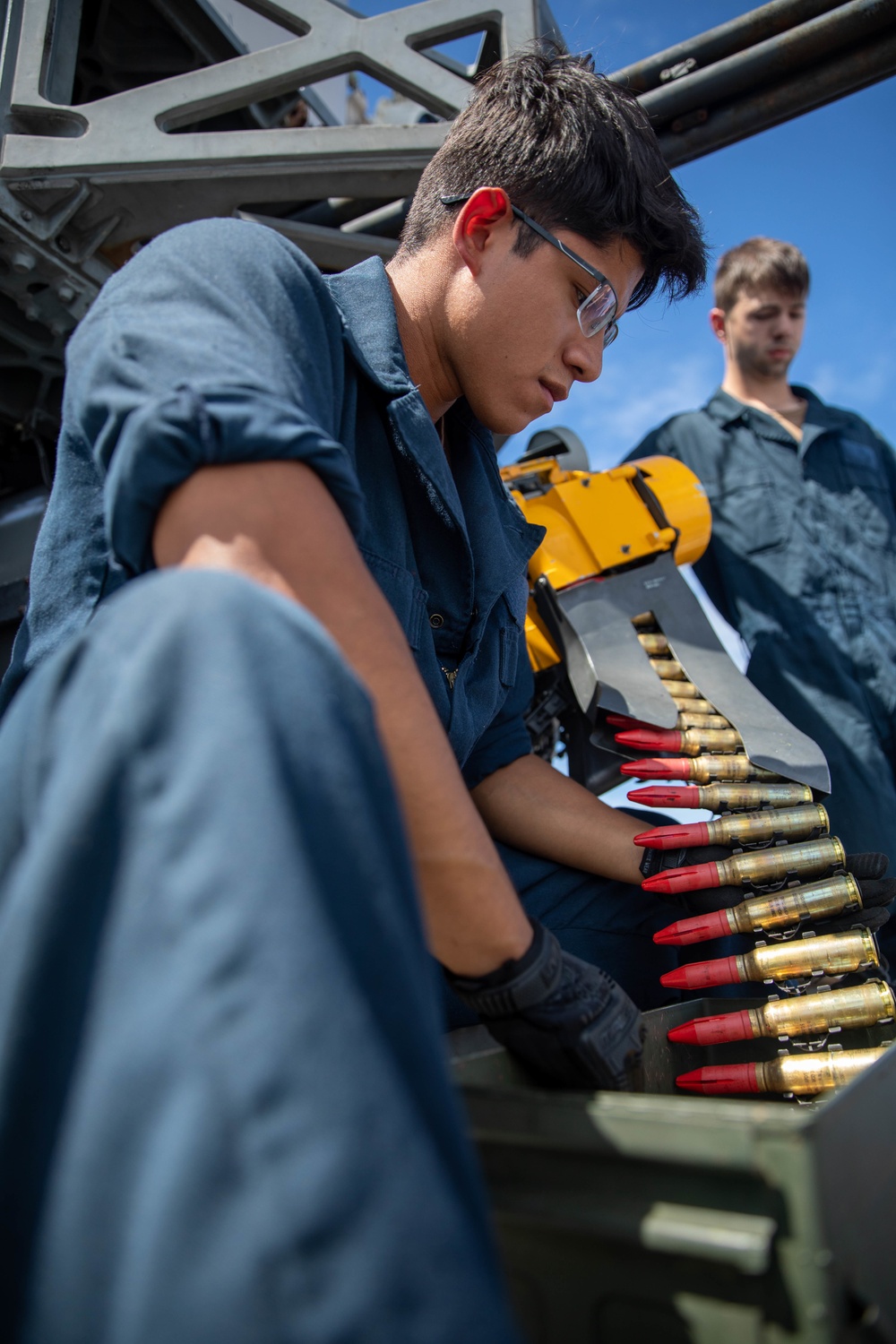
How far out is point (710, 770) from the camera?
7.36ft

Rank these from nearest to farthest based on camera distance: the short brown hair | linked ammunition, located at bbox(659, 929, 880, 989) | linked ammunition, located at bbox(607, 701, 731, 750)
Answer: linked ammunition, located at bbox(659, 929, 880, 989)
linked ammunition, located at bbox(607, 701, 731, 750)
the short brown hair

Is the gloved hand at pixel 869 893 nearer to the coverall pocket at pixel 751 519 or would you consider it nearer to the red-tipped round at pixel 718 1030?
the red-tipped round at pixel 718 1030

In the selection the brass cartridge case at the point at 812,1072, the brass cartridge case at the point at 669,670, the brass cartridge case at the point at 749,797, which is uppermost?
the brass cartridge case at the point at 669,670

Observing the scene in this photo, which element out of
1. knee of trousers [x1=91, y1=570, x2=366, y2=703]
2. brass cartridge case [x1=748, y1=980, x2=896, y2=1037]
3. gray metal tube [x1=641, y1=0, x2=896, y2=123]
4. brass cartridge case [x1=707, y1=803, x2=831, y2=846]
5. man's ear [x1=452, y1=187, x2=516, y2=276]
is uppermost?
gray metal tube [x1=641, y1=0, x2=896, y2=123]

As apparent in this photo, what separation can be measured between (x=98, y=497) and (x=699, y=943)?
142cm

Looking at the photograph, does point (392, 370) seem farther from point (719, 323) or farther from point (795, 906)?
point (719, 323)

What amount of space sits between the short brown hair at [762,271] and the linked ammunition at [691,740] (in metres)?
2.61

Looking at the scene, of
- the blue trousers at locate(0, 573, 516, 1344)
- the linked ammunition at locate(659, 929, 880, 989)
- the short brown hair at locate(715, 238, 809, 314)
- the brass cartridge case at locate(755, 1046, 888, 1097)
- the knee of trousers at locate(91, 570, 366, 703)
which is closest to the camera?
the blue trousers at locate(0, 573, 516, 1344)

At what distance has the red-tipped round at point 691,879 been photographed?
1922 millimetres

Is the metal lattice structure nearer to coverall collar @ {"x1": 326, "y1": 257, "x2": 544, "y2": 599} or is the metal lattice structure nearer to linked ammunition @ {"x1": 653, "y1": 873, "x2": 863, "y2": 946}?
coverall collar @ {"x1": 326, "y1": 257, "x2": 544, "y2": 599}

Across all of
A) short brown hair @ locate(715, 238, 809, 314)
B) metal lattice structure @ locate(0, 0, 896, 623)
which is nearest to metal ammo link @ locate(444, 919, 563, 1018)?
metal lattice structure @ locate(0, 0, 896, 623)

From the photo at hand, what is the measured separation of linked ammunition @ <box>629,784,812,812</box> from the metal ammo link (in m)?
0.99

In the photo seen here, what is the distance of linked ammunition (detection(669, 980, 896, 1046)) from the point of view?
172cm

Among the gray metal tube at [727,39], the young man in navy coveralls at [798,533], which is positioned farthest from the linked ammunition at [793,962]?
the gray metal tube at [727,39]
